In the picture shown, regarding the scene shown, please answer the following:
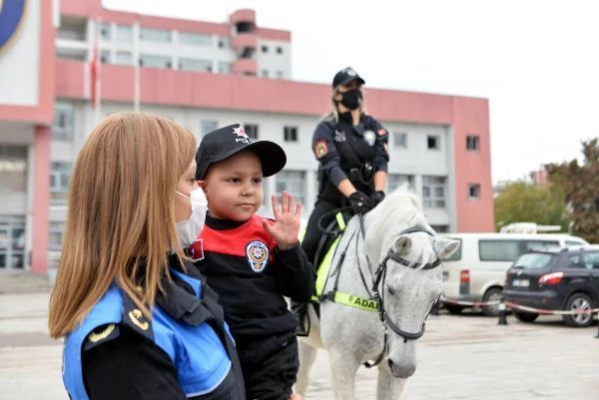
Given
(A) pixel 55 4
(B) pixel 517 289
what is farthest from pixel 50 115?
(B) pixel 517 289

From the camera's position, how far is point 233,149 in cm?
286

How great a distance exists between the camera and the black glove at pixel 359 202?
521 centimetres

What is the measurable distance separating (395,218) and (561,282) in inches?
483

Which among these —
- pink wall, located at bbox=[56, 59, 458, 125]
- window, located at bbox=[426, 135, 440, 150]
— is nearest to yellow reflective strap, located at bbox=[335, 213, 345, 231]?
pink wall, located at bbox=[56, 59, 458, 125]

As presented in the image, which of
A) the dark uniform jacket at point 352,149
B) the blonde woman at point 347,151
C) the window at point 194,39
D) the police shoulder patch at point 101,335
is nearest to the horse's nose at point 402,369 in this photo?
the blonde woman at point 347,151

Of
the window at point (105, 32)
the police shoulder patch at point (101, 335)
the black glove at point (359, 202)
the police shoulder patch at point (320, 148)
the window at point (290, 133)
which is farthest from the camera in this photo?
the window at point (105, 32)

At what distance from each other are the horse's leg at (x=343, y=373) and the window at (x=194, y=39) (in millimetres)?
82153

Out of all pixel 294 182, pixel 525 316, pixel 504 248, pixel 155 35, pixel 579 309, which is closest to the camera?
pixel 579 309

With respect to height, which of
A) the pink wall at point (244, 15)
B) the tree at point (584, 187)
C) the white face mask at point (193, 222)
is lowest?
the white face mask at point (193, 222)

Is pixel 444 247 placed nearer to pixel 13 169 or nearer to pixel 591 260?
→ pixel 591 260

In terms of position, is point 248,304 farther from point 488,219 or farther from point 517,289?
point 488,219

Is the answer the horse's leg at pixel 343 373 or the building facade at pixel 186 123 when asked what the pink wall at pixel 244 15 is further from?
the horse's leg at pixel 343 373

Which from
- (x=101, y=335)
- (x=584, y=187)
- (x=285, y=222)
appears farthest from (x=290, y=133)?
(x=101, y=335)

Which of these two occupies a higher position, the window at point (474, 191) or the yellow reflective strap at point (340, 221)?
the window at point (474, 191)
